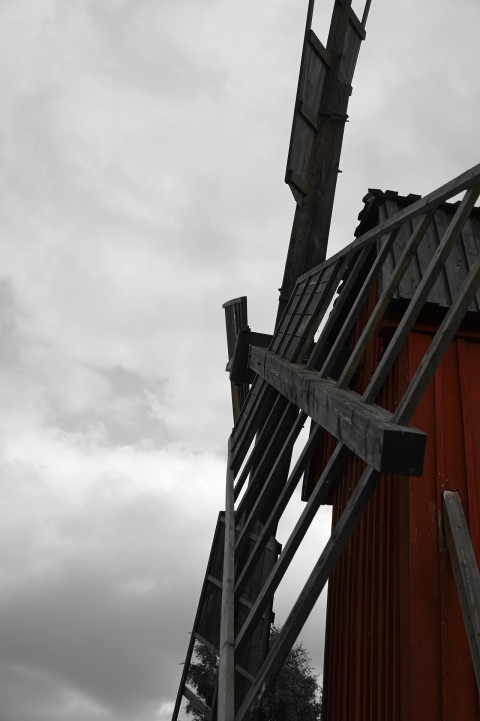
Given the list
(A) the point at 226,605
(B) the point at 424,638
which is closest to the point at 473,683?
(B) the point at 424,638

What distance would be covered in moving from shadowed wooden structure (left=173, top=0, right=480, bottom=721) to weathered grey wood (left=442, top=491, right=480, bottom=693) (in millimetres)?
13

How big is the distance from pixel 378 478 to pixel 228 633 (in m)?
2.63

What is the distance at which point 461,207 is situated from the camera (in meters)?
3.94

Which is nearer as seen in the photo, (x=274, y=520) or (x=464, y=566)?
(x=464, y=566)

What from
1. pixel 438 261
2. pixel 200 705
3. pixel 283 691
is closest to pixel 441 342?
pixel 438 261

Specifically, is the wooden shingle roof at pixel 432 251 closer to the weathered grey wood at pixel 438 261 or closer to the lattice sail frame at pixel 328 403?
the lattice sail frame at pixel 328 403

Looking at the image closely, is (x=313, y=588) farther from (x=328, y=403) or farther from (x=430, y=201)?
(x=430, y=201)

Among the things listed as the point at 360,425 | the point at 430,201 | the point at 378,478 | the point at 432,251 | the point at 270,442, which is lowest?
the point at 378,478

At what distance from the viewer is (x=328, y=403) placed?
5.11 metres

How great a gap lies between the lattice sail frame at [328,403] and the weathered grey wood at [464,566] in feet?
3.59

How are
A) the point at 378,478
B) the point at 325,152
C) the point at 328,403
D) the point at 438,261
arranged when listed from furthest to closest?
1. the point at 325,152
2. the point at 328,403
3. the point at 378,478
4. the point at 438,261

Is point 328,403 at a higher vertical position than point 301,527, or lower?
higher

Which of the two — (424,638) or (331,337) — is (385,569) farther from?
(331,337)

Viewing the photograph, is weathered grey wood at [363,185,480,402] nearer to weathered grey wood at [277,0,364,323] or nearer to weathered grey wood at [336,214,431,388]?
weathered grey wood at [336,214,431,388]
